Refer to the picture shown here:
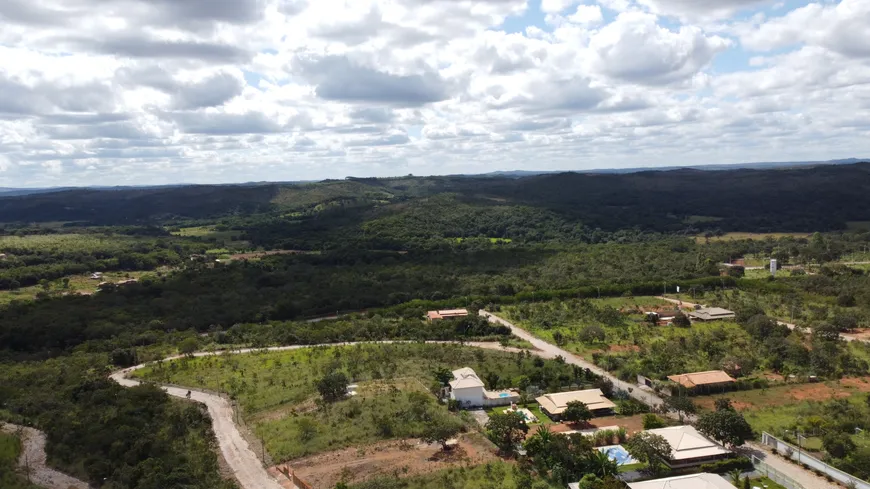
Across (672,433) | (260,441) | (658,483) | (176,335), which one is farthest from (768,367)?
(176,335)

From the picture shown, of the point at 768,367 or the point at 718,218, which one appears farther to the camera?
the point at 718,218

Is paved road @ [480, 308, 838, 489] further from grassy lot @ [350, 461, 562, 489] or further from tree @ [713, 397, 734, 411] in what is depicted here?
grassy lot @ [350, 461, 562, 489]

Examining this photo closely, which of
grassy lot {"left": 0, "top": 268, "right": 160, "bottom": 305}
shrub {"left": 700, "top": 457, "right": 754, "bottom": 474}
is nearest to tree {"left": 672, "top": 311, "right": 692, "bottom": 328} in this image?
shrub {"left": 700, "top": 457, "right": 754, "bottom": 474}

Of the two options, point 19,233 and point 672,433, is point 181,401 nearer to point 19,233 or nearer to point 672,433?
point 672,433

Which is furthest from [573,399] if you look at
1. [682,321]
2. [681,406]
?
[682,321]

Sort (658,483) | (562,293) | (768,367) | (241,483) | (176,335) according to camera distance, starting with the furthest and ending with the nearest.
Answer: (562,293) → (176,335) → (768,367) → (241,483) → (658,483)

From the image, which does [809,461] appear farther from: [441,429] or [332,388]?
[332,388]
